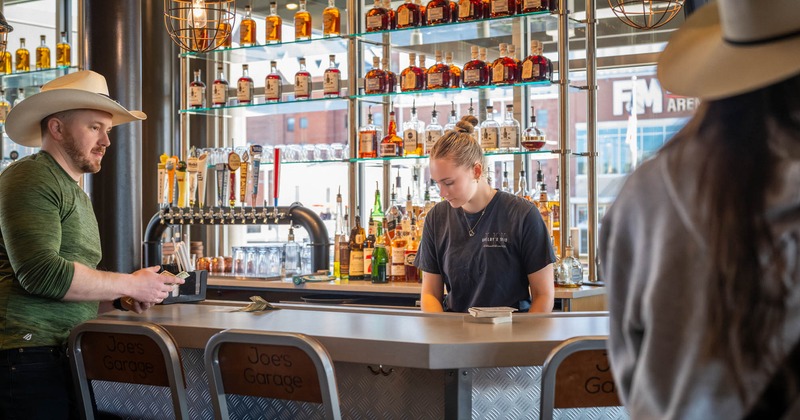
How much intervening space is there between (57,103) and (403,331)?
4.81ft

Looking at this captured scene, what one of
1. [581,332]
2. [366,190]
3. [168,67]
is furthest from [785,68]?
[168,67]

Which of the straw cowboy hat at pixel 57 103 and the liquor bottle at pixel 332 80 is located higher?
the liquor bottle at pixel 332 80

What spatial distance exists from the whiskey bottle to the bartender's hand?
243cm

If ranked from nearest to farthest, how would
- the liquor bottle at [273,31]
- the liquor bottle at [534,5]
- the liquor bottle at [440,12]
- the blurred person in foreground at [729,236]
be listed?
the blurred person in foreground at [729,236]
the liquor bottle at [534,5]
the liquor bottle at [440,12]
the liquor bottle at [273,31]

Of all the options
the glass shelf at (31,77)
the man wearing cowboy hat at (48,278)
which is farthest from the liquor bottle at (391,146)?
the glass shelf at (31,77)

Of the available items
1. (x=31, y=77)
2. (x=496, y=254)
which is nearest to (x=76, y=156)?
(x=496, y=254)

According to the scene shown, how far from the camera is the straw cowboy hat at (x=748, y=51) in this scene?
3.27 feet

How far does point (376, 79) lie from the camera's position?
5.04 meters

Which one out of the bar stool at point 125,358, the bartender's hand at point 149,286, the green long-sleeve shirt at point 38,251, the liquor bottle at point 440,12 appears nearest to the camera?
the bar stool at point 125,358

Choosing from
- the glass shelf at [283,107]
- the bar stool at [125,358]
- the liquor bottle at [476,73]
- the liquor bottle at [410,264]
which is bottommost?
the bar stool at [125,358]

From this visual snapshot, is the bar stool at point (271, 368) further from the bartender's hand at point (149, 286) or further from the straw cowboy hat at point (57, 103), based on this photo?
the straw cowboy hat at point (57, 103)

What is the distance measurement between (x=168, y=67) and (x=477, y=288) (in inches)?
141

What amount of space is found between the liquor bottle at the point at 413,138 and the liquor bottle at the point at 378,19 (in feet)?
1.57

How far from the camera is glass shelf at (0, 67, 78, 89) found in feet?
20.9
